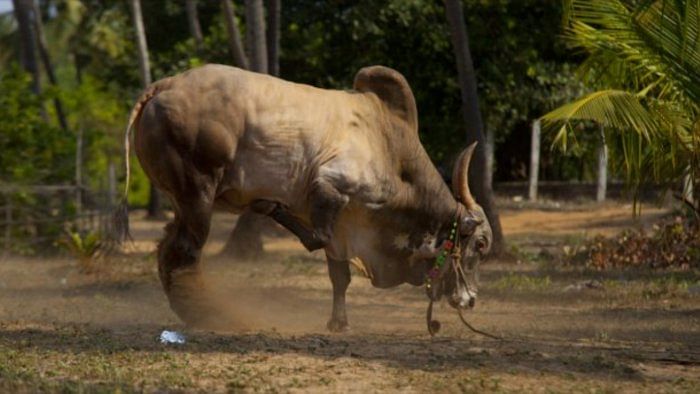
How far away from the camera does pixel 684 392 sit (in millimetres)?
7695

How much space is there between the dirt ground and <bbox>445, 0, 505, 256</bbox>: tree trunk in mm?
893

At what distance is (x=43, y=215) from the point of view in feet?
65.1

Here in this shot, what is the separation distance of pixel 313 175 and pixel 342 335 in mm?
1253

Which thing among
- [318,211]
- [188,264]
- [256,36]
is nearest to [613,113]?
[318,211]

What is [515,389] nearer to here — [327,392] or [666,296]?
[327,392]

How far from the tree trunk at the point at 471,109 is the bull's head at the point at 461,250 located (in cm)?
646

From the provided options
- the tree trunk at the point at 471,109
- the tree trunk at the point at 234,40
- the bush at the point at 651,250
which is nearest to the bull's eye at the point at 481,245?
the bush at the point at 651,250

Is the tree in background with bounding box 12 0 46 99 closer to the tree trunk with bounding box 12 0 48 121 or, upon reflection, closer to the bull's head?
the tree trunk with bounding box 12 0 48 121

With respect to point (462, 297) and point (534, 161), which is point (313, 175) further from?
point (534, 161)

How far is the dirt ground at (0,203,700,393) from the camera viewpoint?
7879mm

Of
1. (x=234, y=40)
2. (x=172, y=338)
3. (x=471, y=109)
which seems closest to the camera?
(x=172, y=338)

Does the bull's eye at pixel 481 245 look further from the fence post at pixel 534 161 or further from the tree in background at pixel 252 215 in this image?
the fence post at pixel 534 161

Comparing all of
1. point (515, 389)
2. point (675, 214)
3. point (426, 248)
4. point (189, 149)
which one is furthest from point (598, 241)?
point (515, 389)

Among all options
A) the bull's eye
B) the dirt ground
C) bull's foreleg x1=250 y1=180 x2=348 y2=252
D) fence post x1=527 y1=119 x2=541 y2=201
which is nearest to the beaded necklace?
the bull's eye
